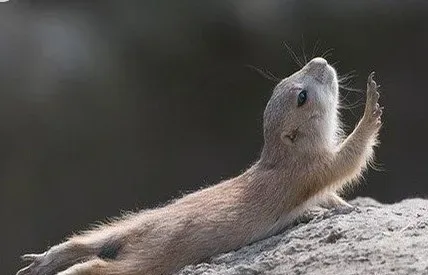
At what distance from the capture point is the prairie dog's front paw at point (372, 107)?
4006 millimetres

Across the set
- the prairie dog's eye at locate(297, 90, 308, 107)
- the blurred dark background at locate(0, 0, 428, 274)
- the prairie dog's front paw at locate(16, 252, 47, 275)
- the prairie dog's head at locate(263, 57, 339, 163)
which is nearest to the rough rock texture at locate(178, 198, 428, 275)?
the prairie dog's head at locate(263, 57, 339, 163)

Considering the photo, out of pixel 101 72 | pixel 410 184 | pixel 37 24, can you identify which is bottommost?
pixel 410 184

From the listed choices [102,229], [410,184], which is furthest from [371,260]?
[410,184]

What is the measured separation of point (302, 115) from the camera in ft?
13.8

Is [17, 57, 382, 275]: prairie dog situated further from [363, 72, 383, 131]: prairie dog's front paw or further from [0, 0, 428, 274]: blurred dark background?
[0, 0, 428, 274]: blurred dark background

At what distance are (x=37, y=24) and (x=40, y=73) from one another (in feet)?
1.80

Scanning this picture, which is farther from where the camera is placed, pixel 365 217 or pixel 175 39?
pixel 175 39

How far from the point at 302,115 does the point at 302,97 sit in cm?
8

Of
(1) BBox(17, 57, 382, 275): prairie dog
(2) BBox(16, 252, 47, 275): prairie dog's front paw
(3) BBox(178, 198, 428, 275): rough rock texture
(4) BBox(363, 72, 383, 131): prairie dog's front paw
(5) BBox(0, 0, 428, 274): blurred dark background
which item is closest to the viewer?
(3) BBox(178, 198, 428, 275): rough rock texture

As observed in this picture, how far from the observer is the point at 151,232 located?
13.0ft

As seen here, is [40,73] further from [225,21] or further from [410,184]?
[410,184]

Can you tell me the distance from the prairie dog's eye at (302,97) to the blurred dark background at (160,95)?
13.2 feet

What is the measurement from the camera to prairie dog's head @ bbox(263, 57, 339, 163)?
4145 millimetres

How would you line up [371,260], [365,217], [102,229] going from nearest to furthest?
[371,260]
[365,217]
[102,229]
